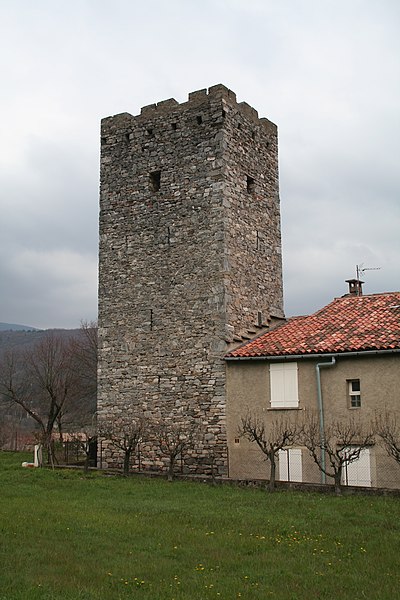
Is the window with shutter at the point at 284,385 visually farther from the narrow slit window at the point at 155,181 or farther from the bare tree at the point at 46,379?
the bare tree at the point at 46,379

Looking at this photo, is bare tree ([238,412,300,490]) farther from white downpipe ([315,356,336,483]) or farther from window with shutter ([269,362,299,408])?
white downpipe ([315,356,336,483])

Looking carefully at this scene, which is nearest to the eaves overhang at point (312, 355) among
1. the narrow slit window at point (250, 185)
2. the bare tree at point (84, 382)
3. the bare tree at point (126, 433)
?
the bare tree at point (126, 433)

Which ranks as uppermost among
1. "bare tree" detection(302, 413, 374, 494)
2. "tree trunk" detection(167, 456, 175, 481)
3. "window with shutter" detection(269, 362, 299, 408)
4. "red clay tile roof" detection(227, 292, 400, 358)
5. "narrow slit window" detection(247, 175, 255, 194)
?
"narrow slit window" detection(247, 175, 255, 194)

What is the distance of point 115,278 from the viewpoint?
81.3 ft

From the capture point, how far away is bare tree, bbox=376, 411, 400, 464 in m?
18.3

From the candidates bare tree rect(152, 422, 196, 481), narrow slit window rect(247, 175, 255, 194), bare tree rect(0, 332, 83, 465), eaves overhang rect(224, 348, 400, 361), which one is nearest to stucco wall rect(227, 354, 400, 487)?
eaves overhang rect(224, 348, 400, 361)

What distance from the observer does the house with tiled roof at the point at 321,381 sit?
19.3 metres

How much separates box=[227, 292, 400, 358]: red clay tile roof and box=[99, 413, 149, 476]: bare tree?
4.07 m

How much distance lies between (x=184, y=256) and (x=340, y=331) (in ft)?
19.4

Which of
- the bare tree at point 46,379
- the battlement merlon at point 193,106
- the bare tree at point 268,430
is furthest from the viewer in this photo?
the bare tree at point 46,379

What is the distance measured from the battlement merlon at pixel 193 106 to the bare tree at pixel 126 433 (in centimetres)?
1087

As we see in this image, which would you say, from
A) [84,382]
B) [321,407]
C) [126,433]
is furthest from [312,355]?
[84,382]

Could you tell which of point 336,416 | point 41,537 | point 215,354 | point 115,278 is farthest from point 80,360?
point 41,537

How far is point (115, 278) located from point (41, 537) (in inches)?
555
